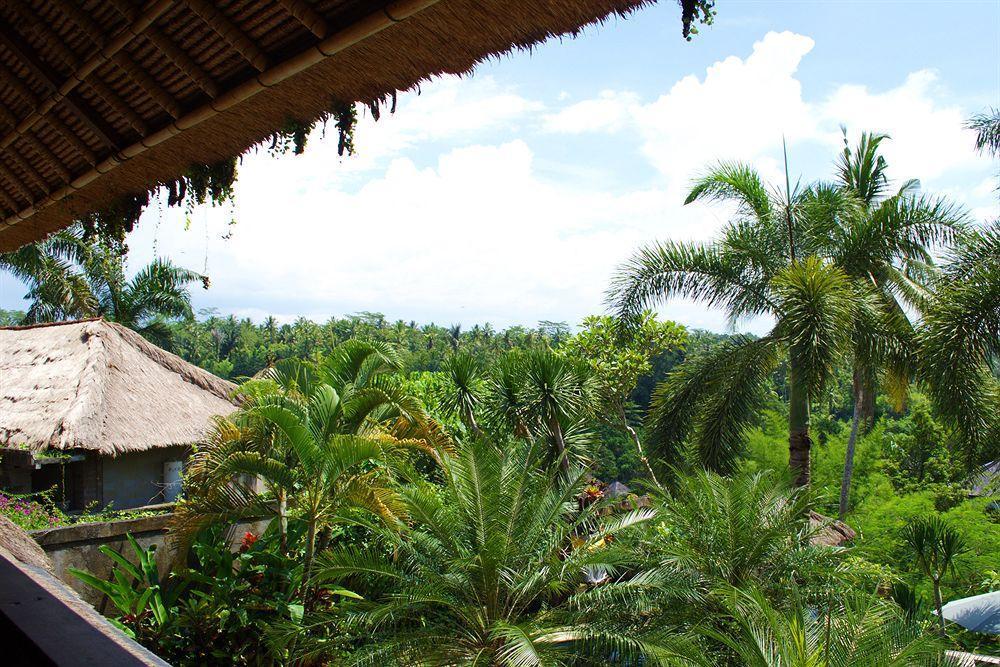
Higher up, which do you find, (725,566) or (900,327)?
(900,327)

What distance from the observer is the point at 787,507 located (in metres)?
8.16

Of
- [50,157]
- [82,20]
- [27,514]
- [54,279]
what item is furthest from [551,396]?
[54,279]

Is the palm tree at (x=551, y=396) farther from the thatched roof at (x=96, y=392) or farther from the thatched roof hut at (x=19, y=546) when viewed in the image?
the thatched roof hut at (x=19, y=546)

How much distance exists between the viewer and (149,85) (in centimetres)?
254

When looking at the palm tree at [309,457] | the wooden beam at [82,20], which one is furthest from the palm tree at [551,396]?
the wooden beam at [82,20]

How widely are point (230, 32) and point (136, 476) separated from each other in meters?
14.5

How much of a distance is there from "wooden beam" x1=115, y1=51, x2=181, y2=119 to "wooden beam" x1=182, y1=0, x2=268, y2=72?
0.46 m

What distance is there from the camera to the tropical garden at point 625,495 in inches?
266

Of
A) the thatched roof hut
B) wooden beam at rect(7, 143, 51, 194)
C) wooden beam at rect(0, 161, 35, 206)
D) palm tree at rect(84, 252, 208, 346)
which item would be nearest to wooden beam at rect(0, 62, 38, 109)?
wooden beam at rect(7, 143, 51, 194)

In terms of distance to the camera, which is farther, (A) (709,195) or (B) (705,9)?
(A) (709,195)

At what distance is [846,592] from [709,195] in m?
8.33

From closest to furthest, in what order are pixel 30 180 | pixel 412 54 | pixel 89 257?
1. pixel 412 54
2. pixel 30 180
3. pixel 89 257

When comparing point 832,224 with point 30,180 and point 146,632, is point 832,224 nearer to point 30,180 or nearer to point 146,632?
point 146,632

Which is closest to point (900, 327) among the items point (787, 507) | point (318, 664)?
point (787, 507)
